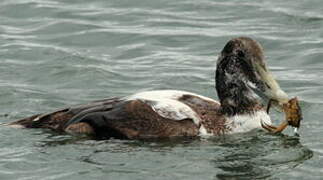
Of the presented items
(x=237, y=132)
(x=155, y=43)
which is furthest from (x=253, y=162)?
(x=155, y=43)

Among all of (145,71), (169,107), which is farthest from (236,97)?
(145,71)

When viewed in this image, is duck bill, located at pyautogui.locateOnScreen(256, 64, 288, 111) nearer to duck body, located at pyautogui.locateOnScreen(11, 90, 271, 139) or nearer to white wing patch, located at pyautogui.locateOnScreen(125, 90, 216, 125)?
duck body, located at pyautogui.locateOnScreen(11, 90, 271, 139)

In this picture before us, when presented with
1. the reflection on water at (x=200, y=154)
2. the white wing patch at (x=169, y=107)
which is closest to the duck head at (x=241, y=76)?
the reflection on water at (x=200, y=154)

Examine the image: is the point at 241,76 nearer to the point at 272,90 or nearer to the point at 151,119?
the point at 272,90

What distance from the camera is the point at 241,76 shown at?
10797mm

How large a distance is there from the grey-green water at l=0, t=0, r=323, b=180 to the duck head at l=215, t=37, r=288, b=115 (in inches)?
15.4

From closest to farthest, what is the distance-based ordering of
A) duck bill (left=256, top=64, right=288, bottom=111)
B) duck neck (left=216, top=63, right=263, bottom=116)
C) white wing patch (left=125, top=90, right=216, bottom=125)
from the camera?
white wing patch (left=125, top=90, right=216, bottom=125)
duck bill (left=256, top=64, right=288, bottom=111)
duck neck (left=216, top=63, right=263, bottom=116)

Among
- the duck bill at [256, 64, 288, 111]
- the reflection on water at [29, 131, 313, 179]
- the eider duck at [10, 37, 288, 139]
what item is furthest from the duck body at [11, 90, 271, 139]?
the duck bill at [256, 64, 288, 111]

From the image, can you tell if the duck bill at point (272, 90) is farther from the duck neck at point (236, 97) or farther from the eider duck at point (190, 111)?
the duck neck at point (236, 97)

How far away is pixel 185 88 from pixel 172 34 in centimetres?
247

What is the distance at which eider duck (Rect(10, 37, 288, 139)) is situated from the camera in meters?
10.3

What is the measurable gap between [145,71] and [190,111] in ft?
10.7

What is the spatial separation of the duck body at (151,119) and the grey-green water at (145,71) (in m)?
0.12

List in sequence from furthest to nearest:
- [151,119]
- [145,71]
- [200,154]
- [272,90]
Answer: [145,71], [272,90], [151,119], [200,154]
